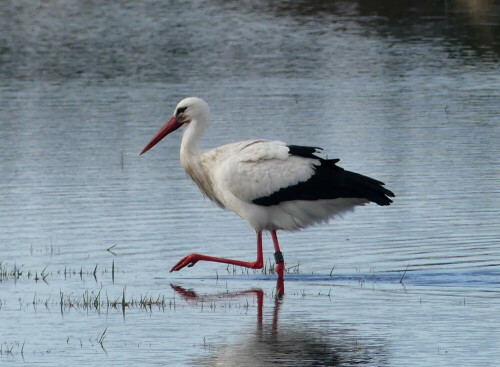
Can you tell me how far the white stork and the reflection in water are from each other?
228cm

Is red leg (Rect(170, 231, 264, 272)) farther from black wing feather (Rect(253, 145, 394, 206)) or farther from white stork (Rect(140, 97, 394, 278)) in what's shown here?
black wing feather (Rect(253, 145, 394, 206))

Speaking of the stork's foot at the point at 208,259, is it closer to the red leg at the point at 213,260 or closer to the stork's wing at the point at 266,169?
the red leg at the point at 213,260

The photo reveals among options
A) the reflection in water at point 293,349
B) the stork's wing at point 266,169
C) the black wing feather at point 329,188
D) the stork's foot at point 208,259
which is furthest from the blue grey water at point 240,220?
the stork's wing at point 266,169

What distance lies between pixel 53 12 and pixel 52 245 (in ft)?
136

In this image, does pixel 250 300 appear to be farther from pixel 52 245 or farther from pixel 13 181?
pixel 13 181

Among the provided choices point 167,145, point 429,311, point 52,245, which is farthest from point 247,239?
point 167,145

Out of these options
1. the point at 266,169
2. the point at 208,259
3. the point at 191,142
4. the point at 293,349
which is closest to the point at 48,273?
the point at 208,259

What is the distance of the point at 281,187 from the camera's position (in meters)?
12.2

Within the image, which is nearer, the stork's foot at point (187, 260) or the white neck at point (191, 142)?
the stork's foot at point (187, 260)

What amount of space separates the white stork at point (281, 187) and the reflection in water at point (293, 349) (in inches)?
89.9

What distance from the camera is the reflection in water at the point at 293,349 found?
853 cm

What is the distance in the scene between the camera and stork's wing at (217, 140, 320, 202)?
1216 centimetres

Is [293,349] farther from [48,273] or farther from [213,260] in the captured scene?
[48,273]

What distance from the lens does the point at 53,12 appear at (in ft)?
177
